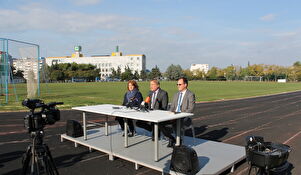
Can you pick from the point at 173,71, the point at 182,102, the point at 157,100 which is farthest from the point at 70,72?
the point at 182,102

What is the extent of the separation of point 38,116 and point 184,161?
2.39 metres

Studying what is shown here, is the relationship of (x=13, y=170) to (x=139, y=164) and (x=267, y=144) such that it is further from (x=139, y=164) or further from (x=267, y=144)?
(x=267, y=144)

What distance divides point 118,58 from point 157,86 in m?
145

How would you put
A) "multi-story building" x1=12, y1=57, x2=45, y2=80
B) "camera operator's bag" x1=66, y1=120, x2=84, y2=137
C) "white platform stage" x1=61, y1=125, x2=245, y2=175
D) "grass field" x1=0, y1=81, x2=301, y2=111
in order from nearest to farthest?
"white platform stage" x1=61, y1=125, x2=245, y2=175 → "camera operator's bag" x1=66, y1=120, x2=84, y2=137 → "grass field" x1=0, y1=81, x2=301, y2=111 → "multi-story building" x1=12, y1=57, x2=45, y2=80

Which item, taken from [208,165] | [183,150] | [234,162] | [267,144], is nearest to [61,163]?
[183,150]

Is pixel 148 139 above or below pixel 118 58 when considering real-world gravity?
below

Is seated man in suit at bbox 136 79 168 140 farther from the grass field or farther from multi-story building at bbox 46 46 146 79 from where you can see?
multi-story building at bbox 46 46 146 79

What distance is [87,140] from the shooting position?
5855 millimetres

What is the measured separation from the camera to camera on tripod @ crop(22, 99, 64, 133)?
2.84m

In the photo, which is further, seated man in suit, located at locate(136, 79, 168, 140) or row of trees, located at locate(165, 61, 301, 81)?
row of trees, located at locate(165, 61, 301, 81)

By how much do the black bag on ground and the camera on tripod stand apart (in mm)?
2099

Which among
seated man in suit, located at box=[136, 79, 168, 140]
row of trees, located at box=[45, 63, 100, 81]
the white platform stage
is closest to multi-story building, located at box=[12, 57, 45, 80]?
the white platform stage

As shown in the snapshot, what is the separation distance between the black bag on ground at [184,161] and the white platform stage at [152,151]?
14 centimetres

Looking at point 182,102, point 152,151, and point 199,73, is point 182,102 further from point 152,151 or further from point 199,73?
point 199,73
